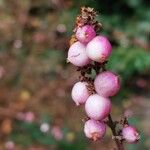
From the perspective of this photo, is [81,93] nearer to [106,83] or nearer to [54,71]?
[106,83]

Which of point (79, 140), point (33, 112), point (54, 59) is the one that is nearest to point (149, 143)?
point (79, 140)

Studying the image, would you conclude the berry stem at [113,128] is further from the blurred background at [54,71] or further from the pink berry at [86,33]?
the blurred background at [54,71]

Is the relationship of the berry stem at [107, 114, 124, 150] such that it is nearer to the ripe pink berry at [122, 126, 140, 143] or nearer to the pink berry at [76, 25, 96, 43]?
the ripe pink berry at [122, 126, 140, 143]

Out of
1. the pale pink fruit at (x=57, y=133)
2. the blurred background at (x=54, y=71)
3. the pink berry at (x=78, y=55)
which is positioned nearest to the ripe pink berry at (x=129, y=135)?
the pink berry at (x=78, y=55)

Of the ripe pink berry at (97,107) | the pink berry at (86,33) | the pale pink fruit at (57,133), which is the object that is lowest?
the ripe pink berry at (97,107)

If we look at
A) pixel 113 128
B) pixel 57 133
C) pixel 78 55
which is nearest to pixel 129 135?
pixel 113 128

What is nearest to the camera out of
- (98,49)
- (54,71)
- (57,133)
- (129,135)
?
(98,49)

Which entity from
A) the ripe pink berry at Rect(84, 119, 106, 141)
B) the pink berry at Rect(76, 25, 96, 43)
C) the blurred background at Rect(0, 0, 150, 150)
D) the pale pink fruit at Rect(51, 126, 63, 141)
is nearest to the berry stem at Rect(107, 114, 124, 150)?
the ripe pink berry at Rect(84, 119, 106, 141)
